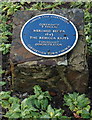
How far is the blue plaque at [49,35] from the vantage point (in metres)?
2.93

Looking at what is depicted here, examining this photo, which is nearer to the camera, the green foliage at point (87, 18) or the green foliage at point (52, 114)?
the green foliage at point (52, 114)

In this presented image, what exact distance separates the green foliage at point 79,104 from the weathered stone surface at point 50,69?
0.41ft

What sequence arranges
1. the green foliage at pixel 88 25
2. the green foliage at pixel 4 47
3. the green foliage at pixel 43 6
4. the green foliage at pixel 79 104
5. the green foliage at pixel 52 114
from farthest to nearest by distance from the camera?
the green foliage at pixel 43 6, the green foliage at pixel 88 25, the green foliage at pixel 4 47, the green foliage at pixel 79 104, the green foliage at pixel 52 114

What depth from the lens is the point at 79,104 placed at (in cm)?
289

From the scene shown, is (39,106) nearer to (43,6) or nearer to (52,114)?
(52,114)

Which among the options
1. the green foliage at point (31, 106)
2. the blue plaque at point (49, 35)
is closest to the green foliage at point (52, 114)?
the green foliage at point (31, 106)

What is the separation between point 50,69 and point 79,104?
1.62 feet

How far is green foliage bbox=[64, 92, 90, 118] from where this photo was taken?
283 cm

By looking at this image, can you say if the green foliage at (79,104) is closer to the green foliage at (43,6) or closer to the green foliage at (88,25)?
the green foliage at (88,25)

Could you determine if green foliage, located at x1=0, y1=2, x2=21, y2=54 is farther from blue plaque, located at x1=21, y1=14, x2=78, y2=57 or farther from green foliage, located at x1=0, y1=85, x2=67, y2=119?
green foliage, located at x1=0, y1=85, x2=67, y2=119

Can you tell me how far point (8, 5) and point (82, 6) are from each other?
1.25m

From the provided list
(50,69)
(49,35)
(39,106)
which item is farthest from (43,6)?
(39,106)

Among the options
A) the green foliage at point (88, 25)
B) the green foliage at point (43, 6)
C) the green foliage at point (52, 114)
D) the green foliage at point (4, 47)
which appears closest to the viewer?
the green foliage at point (52, 114)

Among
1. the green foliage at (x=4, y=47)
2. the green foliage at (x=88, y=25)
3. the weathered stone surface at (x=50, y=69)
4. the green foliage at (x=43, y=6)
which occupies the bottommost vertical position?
the weathered stone surface at (x=50, y=69)
